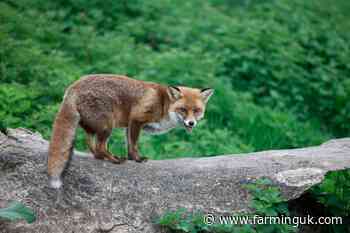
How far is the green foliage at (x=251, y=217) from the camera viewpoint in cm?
538

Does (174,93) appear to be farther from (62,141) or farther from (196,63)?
(196,63)

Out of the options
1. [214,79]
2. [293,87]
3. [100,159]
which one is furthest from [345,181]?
[293,87]

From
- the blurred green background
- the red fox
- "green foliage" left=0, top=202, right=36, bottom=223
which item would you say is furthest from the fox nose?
"green foliage" left=0, top=202, right=36, bottom=223

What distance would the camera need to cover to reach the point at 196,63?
11227 mm

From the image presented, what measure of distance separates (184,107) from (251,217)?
1873 millimetres

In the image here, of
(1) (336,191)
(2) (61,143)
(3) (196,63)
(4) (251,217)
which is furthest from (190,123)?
(3) (196,63)

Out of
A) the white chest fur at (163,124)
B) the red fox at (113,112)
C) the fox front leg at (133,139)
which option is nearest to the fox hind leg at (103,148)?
the red fox at (113,112)

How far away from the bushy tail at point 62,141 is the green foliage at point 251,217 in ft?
3.52

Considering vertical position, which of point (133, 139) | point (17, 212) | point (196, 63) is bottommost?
point (196, 63)

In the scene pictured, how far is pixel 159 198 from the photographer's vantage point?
5.74 m

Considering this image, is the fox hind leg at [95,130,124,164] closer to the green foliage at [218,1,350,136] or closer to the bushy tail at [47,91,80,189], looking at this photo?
the bushy tail at [47,91,80,189]

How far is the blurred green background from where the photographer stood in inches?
368

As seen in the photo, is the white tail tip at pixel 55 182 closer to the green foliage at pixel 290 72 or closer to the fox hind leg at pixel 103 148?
the fox hind leg at pixel 103 148

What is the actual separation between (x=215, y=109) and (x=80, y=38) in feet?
10.1
